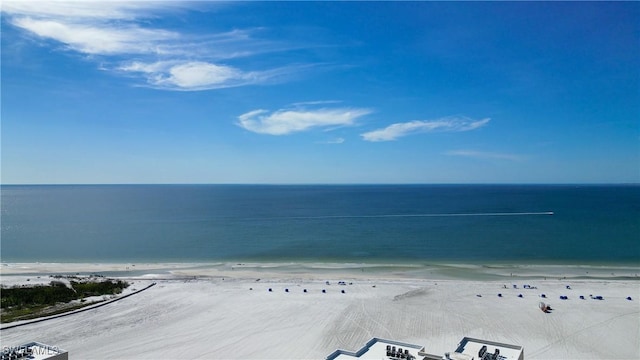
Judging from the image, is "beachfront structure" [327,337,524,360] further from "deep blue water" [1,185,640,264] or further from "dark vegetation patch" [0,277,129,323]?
"deep blue water" [1,185,640,264]

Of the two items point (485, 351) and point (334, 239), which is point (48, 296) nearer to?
point (485, 351)

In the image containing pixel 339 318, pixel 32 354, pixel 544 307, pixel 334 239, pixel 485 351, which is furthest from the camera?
pixel 334 239

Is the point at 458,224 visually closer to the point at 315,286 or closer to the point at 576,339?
the point at 315,286

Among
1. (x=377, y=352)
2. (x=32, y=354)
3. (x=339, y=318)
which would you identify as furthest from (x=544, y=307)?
(x=32, y=354)

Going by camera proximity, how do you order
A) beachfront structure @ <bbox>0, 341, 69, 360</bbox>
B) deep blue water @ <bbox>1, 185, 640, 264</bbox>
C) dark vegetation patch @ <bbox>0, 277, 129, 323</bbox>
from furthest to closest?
deep blue water @ <bbox>1, 185, 640, 264</bbox>
dark vegetation patch @ <bbox>0, 277, 129, 323</bbox>
beachfront structure @ <bbox>0, 341, 69, 360</bbox>

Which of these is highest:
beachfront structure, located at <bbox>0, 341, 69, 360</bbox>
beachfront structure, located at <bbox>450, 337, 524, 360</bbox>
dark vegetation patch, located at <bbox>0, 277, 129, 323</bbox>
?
beachfront structure, located at <bbox>0, 341, 69, 360</bbox>

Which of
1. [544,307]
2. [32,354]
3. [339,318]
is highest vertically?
[32,354]

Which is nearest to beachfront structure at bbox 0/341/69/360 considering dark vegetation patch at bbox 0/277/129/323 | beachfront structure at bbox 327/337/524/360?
Result: beachfront structure at bbox 327/337/524/360
